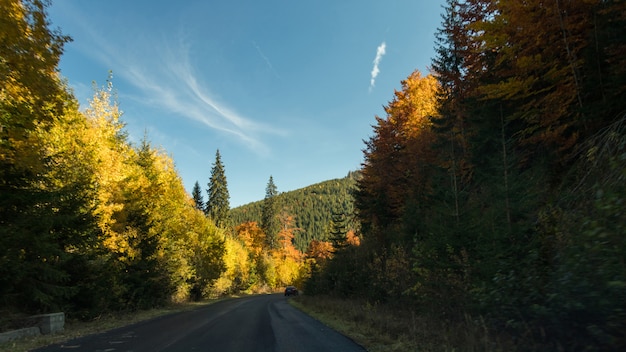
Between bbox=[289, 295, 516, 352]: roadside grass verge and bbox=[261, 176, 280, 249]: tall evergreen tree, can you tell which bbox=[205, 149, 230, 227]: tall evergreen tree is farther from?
bbox=[289, 295, 516, 352]: roadside grass verge

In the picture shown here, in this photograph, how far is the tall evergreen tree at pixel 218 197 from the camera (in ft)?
242

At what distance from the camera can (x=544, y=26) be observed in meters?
14.0

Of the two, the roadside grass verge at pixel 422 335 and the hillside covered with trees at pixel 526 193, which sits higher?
the hillside covered with trees at pixel 526 193

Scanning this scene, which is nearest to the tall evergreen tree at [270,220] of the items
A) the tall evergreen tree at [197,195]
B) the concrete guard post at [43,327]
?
the tall evergreen tree at [197,195]

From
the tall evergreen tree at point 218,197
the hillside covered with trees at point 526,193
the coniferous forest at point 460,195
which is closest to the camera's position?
the hillside covered with trees at point 526,193

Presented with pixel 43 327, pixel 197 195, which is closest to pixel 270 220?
pixel 197 195

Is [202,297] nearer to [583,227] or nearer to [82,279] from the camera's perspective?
[82,279]

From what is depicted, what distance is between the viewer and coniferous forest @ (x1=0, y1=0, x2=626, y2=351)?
5691 millimetres

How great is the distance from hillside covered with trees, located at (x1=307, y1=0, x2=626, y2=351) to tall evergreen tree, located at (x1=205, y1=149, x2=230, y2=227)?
163 feet

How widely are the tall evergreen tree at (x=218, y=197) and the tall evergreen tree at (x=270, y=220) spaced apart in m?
25.2

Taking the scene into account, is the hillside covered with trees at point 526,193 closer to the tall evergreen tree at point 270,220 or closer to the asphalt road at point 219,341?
the asphalt road at point 219,341

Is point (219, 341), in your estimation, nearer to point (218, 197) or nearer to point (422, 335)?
point (422, 335)

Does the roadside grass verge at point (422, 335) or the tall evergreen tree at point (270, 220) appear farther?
the tall evergreen tree at point (270, 220)

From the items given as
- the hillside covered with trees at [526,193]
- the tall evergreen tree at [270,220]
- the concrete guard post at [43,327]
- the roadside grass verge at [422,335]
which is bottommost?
the roadside grass verge at [422,335]
